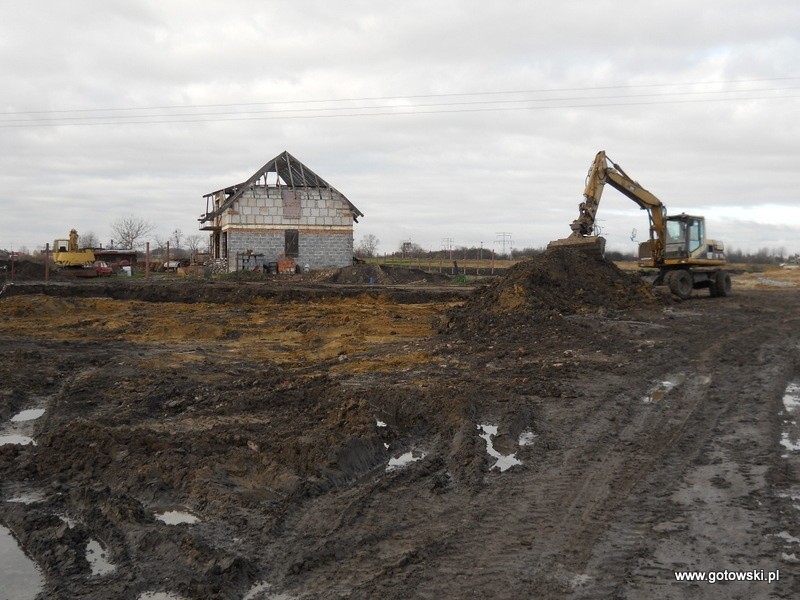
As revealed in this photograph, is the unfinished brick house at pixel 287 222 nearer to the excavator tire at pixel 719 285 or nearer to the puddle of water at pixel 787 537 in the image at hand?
the excavator tire at pixel 719 285

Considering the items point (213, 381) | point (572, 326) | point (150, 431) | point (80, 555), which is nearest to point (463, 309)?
point (572, 326)

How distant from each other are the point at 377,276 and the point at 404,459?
98.6 ft

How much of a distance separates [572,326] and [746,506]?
396 inches

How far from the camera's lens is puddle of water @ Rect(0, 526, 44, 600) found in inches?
184

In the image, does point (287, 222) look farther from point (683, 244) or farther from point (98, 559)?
point (98, 559)

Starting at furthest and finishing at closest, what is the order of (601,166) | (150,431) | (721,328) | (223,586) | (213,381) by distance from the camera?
(601,166)
(721,328)
(213,381)
(150,431)
(223,586)

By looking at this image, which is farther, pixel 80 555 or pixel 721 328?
pixel 721 328

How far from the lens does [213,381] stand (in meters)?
11.0

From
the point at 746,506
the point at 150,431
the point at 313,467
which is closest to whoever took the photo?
the point at 746,506

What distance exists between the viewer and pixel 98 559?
5.12 m

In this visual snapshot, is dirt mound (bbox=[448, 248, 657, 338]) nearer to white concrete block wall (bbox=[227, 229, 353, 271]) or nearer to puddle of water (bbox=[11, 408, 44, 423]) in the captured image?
puddle of water (bbox=[11, 408, 44, 423])

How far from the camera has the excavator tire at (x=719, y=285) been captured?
27797 millimetres

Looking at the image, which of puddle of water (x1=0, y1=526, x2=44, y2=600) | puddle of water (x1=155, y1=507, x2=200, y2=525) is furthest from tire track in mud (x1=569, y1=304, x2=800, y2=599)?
puddle of water (x1=0, y1=526, x2=44, y2=600)

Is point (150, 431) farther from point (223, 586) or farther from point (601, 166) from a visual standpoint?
point (601, 166)
